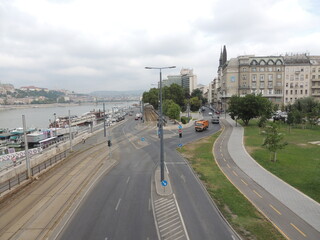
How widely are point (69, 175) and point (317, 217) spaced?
2306 centimetres

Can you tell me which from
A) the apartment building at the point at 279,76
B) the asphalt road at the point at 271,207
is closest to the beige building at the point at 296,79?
the apartment building at the point at 279,76

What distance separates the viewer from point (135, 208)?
17359 millimetres

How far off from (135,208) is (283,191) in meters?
12.8

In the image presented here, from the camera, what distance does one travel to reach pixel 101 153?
1401 inches

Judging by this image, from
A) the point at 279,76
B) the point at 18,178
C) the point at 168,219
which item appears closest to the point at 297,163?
the point at 168,219

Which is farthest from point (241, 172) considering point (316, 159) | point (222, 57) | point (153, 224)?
point (222, 57)

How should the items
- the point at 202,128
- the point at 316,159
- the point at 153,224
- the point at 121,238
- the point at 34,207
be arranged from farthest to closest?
the point at 202,128 → the point at 316,159 → the point at 34,207 → the point at 153,224 → the point at 121,238

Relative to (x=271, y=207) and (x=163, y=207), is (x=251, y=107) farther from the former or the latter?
(x=163, y=207)

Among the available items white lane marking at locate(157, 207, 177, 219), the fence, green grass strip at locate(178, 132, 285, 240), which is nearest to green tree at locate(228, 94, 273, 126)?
green grass strip at locate(178, 132, 285, 240)

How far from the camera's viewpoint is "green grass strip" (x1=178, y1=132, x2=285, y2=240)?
1396 centimetres

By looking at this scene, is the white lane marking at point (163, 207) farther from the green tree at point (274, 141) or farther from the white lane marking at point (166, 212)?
the green tree at point (274, 141)

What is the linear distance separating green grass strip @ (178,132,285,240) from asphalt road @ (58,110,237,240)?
0.71m

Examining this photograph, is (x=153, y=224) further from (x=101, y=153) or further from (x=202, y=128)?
(x=202, y=128)

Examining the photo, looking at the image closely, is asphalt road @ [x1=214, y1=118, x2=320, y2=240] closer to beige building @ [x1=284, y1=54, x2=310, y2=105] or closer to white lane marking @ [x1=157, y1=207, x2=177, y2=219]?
white lane marking @ [x1=157, y1=207, x2=177, y2=219]
